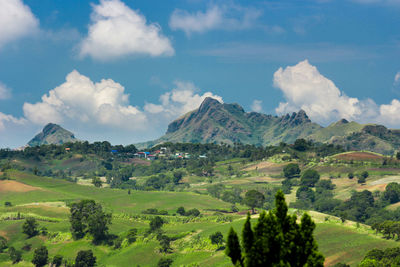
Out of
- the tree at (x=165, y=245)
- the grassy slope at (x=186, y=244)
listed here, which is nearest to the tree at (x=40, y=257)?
the grassy slope at (x=186, y=244)

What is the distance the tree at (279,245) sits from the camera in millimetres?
40406

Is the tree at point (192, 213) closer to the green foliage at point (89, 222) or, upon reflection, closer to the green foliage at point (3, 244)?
the green foliage at point (89, 222)

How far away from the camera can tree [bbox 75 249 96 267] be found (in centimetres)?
11899

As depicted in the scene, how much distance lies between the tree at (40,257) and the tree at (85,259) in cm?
908

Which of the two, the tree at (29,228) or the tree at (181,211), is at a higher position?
the tree at (181,211)

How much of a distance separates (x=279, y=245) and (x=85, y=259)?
90534 mm

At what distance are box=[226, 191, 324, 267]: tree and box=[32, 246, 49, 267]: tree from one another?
9568 cm

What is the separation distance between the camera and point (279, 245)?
134 ft

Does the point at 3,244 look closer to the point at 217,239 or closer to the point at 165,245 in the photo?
the point at 165,245

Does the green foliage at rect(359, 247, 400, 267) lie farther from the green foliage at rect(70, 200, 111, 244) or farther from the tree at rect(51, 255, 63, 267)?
the green foliage at rect(70, 200, 111, 244)

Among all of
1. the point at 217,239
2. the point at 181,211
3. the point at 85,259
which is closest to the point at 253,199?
the point at 181,211

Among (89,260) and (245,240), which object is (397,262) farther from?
(89,260)

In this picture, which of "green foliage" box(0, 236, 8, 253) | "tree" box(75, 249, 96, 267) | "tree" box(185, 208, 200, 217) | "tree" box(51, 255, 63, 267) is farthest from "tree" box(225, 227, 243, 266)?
"tree" box(185, 208, 200, 217)

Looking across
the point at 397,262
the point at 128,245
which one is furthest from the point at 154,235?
the point at 397,262
